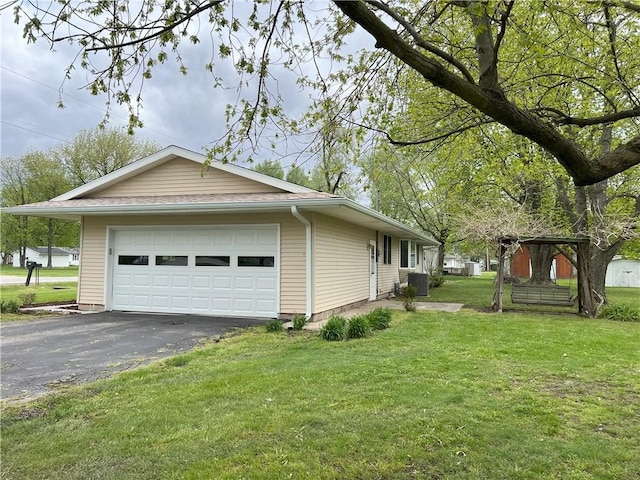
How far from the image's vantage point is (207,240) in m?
10.6

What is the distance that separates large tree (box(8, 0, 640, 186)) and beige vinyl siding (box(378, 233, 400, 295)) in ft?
34.3

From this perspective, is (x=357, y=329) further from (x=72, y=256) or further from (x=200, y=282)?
(x=72, y=256)

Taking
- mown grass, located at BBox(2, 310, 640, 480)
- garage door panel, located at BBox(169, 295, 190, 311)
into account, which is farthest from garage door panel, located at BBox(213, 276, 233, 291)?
mown grass, located at BBox(2, 310, 640, 480)

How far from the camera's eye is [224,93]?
15.3 feet

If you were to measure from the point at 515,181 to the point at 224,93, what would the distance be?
45.1 ft

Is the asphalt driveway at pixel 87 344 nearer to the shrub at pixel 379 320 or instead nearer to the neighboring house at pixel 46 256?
the shrub at pixel 379 320

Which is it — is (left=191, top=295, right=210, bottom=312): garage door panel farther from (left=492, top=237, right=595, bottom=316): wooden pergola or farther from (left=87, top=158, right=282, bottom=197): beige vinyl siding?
(left=492, top=237, right=595, bottom=316): wooden pergola

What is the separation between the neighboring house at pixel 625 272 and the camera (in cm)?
2595

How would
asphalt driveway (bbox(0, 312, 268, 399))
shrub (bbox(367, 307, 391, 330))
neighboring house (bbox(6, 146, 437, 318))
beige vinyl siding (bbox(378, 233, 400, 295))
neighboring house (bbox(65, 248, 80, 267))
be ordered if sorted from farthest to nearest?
neighboring house (bbox(65, 248, 80, 267)) → beige vinyl siding (bbox(378, 233, 400, 295)) → neighboring house (bbox(6, 146, 437, 318)) → shrub (bbox(367, 307, 391, 330)) → asphalt driveway (bbox(0, 312, 268, 399))

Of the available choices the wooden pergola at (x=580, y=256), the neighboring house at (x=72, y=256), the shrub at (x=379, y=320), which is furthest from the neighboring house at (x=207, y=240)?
the neighboring house at (x=72, y=256)

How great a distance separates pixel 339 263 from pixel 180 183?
479 cm

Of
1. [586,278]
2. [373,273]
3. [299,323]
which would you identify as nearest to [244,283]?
[299,323]

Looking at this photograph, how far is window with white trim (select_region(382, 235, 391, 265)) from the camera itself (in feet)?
55.1

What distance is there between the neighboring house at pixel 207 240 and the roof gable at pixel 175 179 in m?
0.03
